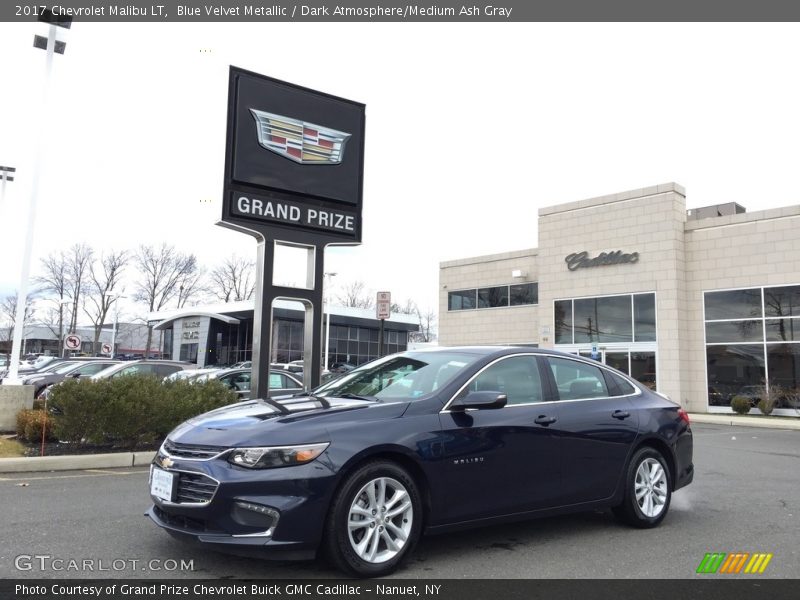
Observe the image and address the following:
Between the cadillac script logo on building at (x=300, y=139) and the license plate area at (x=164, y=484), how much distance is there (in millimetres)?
8384

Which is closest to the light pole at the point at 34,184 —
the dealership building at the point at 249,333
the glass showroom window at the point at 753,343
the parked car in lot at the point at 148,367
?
the parked car in lot at the point at 148,367

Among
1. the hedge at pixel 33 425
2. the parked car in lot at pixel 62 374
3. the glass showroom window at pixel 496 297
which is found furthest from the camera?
the glass showroom window at pixel 496 297

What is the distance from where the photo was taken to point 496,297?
34.9 metres

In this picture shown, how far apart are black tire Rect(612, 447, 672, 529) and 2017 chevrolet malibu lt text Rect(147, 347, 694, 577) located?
0.02 m

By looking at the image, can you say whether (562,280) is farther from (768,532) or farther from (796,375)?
(768,532)

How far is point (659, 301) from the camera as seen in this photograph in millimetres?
26406

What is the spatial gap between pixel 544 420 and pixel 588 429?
54cm

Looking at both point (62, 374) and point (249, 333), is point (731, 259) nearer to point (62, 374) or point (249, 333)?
point (62, 374)

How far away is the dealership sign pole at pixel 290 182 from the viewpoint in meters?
11.4

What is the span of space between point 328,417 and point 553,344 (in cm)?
2706

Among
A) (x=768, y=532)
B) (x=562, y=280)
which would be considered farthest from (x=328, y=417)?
(x=562, y=280)

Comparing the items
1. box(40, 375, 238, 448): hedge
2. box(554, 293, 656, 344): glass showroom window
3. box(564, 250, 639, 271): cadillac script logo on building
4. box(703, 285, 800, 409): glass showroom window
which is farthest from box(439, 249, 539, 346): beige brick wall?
box(40, 375, 238, 448): hedge

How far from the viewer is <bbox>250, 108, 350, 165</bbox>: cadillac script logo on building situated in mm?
11891

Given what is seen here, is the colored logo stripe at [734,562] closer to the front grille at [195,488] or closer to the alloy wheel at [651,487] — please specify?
the alloy wheel at [651,487]
